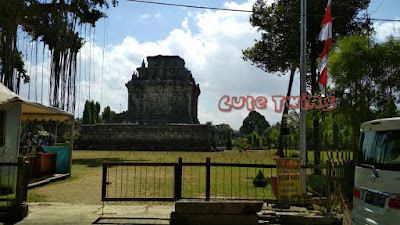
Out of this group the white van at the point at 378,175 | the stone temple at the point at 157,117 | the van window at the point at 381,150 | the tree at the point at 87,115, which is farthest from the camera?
the tree at the point at 87,115

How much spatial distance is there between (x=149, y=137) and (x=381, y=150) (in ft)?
103

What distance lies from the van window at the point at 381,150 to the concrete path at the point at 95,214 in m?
3.60

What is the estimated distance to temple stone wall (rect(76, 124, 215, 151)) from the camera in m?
33.5

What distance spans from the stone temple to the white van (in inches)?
1125

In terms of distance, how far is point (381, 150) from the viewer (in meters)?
4.28

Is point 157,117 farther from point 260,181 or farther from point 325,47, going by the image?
point 325,47

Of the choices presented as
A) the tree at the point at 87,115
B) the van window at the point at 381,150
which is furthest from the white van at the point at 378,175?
the tree at the point at 87,115

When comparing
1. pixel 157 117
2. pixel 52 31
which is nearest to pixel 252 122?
pixel 157 117

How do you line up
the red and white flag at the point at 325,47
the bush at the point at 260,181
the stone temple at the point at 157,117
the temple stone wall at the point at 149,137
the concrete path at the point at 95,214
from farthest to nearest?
1. the stone temple at the point at 157,117
2. the temple stone wall at the point at 149,137
3. the bush at the point at 260,181
4. the red and white flag at the point at 325,47
5. the concrete path at the point at 95,214

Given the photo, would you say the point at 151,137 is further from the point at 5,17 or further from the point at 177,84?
the point at 5,17

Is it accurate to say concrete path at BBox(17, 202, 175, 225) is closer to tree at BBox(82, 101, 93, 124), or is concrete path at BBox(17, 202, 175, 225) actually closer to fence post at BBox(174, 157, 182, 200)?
fence post at BBox(174, 157, 182, 200)

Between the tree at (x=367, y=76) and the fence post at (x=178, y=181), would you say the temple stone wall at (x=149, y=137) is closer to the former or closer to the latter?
the tree at (x=367, y=76)

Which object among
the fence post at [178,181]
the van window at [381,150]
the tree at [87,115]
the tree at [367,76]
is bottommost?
the fence post at [178,181]

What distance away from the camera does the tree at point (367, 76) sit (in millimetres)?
9647
